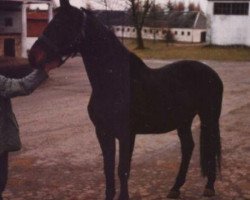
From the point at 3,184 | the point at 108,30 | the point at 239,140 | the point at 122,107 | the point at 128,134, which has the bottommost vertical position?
the point at 239,140

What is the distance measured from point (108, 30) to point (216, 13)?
40812mm

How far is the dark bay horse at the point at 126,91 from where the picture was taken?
13.6 ft

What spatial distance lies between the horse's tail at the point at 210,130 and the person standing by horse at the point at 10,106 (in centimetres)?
226

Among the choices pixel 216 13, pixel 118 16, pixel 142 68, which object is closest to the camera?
pixel 142 68

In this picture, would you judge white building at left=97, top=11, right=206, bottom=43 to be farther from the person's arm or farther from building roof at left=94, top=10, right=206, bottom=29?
the person's arm

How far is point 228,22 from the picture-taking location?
139 feet

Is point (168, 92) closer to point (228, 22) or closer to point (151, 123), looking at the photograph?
point (151, 123)

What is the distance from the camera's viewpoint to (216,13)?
4344 cm

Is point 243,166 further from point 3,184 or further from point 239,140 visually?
point 3,184

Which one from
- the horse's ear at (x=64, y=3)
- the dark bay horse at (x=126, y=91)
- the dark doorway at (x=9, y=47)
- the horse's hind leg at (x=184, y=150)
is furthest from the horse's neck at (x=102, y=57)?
the dark doorway at (x=9, y=47)

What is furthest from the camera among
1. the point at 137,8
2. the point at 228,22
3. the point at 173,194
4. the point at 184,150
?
the point at 137,8

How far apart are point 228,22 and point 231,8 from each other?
5.07 feet

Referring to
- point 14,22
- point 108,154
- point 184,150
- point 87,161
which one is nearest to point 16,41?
point 14,22

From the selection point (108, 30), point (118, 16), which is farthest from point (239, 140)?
point (118, 16)
